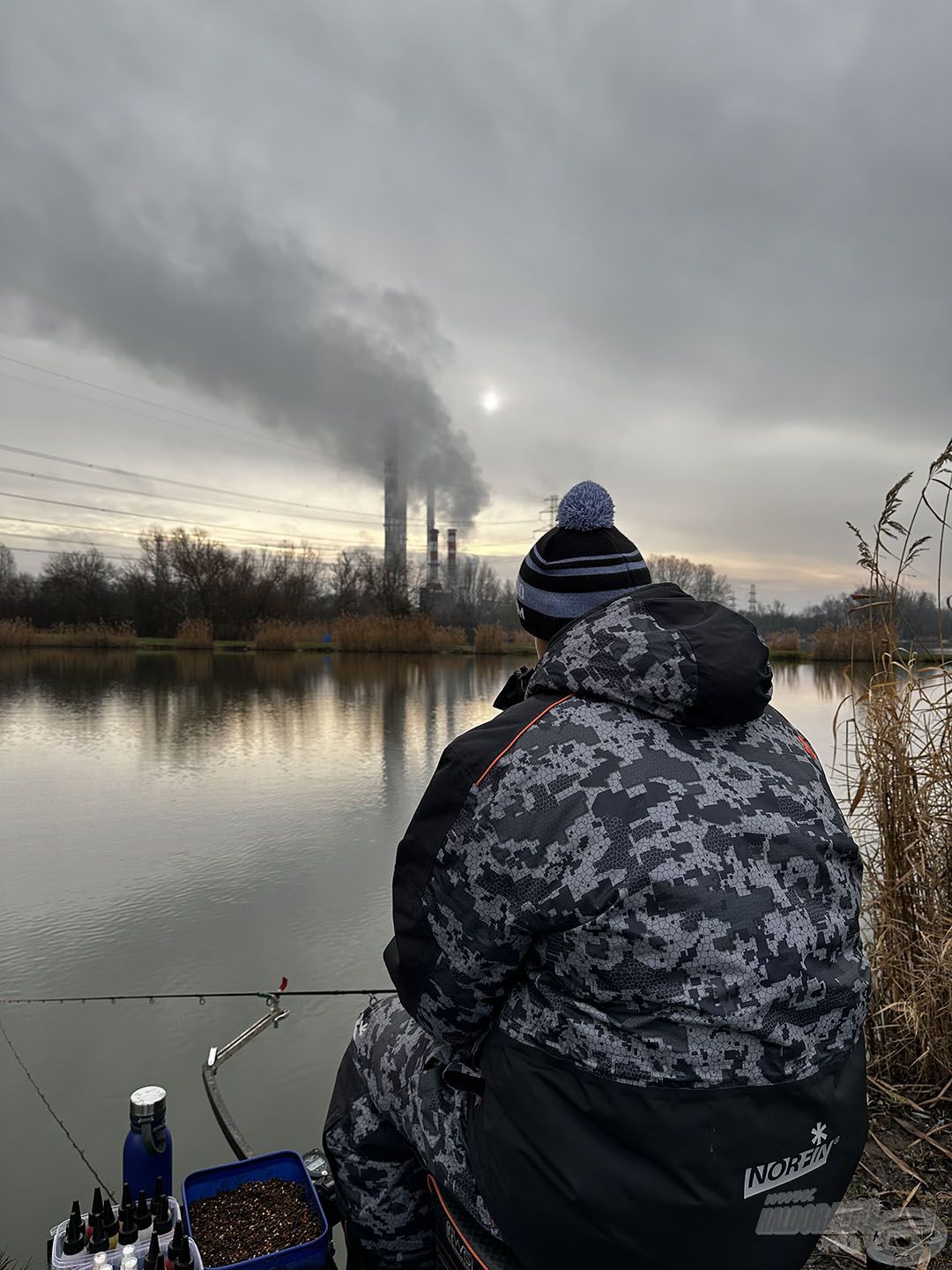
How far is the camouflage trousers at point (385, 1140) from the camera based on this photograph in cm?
111

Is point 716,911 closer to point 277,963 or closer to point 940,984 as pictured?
point 940,984

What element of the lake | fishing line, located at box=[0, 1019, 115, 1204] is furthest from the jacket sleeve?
the lake

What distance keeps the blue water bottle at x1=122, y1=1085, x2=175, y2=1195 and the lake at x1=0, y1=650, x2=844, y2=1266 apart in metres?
0.33

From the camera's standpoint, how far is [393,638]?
2242cm

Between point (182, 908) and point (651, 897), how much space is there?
2983mm

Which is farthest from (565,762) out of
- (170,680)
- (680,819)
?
(170,680)

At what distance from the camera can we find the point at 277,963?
282 cm

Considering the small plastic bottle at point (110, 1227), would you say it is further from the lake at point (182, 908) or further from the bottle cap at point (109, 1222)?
the lake at point (182, 908)

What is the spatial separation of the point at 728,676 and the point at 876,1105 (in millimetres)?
1422

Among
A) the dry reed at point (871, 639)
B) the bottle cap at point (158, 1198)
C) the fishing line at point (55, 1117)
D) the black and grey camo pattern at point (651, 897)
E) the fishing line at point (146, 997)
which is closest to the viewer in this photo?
the black and grey camo pattern at point (651, 897)

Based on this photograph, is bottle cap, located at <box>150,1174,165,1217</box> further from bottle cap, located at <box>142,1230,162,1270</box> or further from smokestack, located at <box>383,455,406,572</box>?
smokestack, located at <box>383,455,406,572</box>

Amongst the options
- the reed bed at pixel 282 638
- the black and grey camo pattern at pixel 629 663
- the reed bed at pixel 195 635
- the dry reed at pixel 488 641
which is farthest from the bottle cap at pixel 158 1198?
the reed bed at pixel 195 635

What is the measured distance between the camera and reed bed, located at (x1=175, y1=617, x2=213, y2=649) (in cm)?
2312

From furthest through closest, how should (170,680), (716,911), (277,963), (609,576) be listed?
(170,680), (277,963), (609,576), (716,911)
